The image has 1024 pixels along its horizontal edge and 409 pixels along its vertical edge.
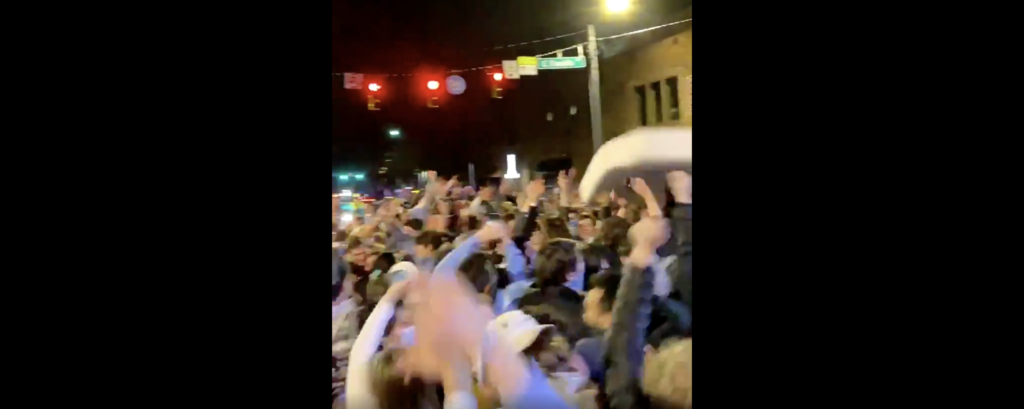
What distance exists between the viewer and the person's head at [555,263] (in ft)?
5.07

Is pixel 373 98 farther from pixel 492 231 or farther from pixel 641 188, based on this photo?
pixel 641 188

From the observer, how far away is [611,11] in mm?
1503

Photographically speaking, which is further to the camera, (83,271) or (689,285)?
(689,285)

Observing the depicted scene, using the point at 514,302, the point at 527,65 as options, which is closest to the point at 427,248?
the point at 514,302

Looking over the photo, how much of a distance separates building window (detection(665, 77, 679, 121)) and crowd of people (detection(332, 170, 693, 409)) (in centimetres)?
13

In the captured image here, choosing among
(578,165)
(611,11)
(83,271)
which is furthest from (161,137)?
(611,11)

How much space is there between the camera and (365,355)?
153 centimetres

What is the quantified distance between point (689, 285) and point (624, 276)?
146 millimetres

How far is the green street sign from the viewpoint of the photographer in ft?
4.99

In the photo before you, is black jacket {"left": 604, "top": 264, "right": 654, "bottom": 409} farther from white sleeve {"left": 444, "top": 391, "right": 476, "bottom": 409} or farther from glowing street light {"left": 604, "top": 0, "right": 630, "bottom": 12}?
glowing street light {"left": 604, "top": 0, "right": 630, "bottom": 12}

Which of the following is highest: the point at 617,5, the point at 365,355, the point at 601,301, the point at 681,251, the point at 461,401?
the point at 617,5

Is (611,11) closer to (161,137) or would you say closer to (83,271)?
(161,137)

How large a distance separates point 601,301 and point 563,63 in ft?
1.71

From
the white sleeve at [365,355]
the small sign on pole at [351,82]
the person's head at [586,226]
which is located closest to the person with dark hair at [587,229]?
the person's head at [586,226]
